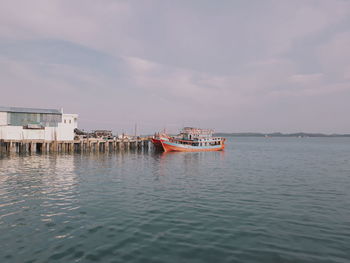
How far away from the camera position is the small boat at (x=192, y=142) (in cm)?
6575

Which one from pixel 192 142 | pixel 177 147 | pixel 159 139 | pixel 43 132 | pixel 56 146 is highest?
pixel 43 132

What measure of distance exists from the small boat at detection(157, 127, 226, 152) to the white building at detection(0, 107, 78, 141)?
27447 mm

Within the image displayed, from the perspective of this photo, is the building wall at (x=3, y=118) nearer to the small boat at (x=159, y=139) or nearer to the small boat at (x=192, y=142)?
the small boat at (x=159, y=139)

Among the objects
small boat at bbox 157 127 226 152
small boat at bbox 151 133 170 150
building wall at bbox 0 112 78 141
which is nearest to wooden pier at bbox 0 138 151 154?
building wall at bbox 0 112 78 141

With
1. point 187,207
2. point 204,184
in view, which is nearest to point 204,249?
point 187,207

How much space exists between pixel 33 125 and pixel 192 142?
4575 centimetres

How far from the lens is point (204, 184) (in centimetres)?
2338

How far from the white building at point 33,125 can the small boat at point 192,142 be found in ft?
90.1

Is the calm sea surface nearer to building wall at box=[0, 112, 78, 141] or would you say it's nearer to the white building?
building wall at box=[0, 112, 78, 141]

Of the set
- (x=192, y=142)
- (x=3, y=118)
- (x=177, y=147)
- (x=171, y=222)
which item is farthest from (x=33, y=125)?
(x=171, y=222)

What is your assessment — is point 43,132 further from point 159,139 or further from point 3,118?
point 159,139

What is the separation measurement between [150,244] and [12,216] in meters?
9.47

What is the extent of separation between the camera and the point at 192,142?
71.2 m

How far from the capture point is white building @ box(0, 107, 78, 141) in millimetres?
52031
